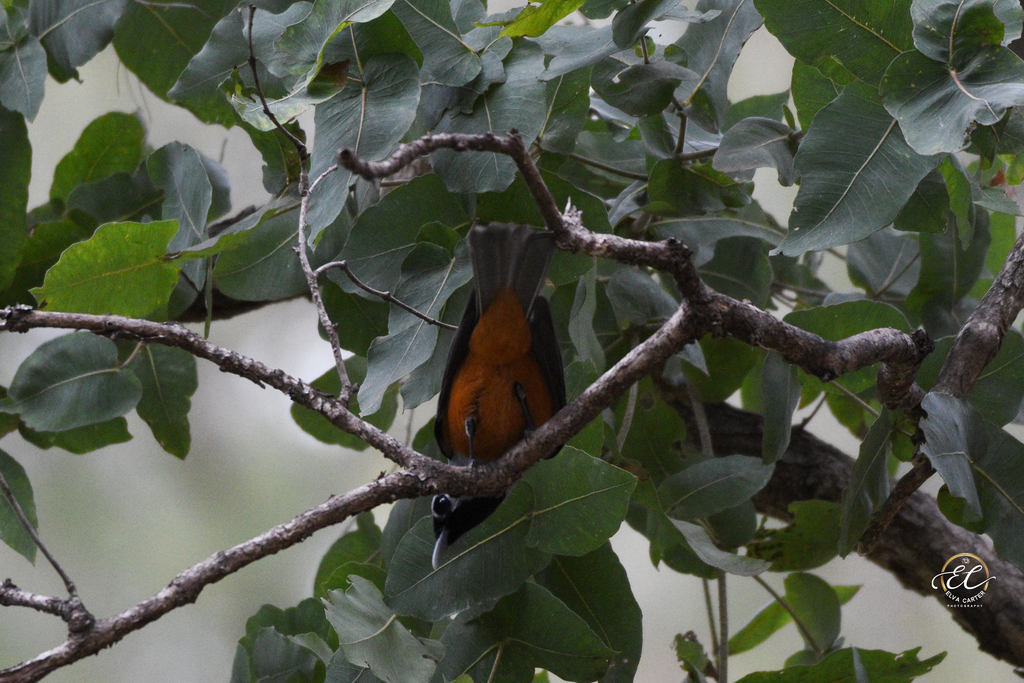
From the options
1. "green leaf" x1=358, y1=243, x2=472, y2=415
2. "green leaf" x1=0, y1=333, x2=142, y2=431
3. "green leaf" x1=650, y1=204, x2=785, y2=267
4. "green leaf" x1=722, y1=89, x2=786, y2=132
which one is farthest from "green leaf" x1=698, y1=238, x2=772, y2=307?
"green leaf" x1=0, y1=333, x2=142, y2=431

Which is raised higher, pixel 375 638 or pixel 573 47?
pixel 573 47

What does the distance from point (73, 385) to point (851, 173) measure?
5.24 feet

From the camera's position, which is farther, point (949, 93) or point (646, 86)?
point (646, 86)

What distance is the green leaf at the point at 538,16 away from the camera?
3.91ft

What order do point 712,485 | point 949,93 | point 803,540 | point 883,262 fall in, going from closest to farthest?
point 949,93
point 712,485
point 803,540
point 883,262

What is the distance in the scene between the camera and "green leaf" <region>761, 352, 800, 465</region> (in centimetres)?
157

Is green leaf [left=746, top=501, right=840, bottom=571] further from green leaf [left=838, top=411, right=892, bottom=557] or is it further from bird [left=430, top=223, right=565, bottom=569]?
bird [left=430, top=223, right=565, bottom=569]

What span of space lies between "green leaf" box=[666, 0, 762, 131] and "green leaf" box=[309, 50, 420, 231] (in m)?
0.58

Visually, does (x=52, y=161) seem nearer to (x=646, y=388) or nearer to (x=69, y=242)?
(x=69, y=242)

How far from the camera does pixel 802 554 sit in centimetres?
184

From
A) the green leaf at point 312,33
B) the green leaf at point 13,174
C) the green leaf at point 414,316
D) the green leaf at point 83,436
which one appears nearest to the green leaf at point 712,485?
the green leaf at point 414,316

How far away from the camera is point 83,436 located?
71.7 inches

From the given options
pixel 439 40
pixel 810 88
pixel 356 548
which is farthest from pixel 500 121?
pixel 356 548

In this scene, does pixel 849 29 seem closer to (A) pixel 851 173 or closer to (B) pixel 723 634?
(A) pixel 851 173
